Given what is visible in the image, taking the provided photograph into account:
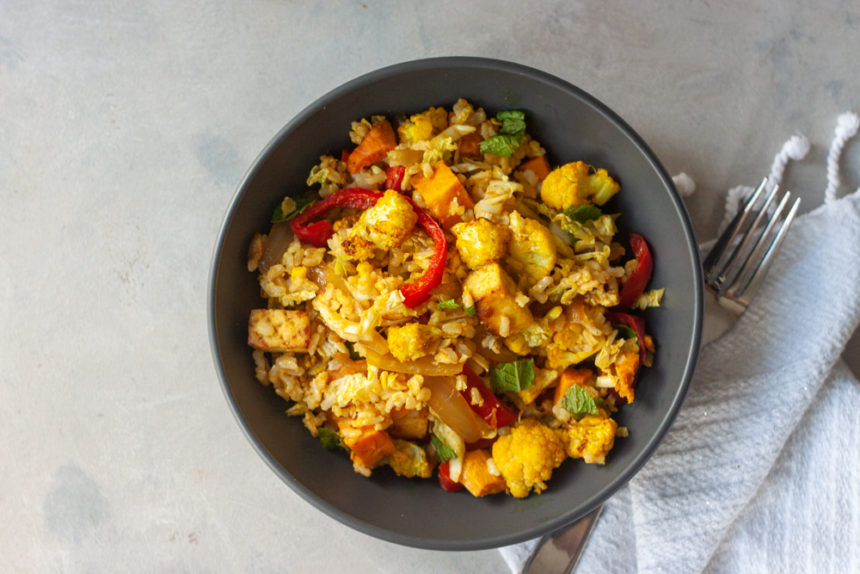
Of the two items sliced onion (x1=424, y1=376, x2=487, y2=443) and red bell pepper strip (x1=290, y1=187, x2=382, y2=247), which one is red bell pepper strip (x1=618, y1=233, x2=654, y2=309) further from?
red bell pepper strip (x1=290, y1=187, x2=382, y2=247)

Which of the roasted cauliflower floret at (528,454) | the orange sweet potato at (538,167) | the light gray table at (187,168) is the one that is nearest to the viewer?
the roasted cauliflower floret at (528,454)

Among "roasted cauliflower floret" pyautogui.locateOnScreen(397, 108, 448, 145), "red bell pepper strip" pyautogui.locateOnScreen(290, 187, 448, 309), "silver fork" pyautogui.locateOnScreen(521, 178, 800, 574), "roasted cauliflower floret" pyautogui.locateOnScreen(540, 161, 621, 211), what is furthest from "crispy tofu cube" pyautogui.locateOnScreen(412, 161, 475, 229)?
"silver fork" pyautogui.locateOnScreen(521, 178, 800, 574)

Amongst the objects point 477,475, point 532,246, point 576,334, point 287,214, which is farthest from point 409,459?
point 287,214

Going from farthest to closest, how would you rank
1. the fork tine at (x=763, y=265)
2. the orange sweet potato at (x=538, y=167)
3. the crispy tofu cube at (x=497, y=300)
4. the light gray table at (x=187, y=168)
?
the light gray table at (x=187, y=168) < the fork tine at (x=763, y=265) < the orange sweet potato at (x=538, y=167) < the crispy tofu cube at (x=497, y=300)

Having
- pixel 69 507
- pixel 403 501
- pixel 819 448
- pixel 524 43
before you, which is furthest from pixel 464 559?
pixel 524 43

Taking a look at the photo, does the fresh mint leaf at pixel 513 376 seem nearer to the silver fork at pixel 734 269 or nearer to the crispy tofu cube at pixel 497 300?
the crispy tofu cube at pixel 497 300

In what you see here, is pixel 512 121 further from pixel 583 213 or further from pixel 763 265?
pixel 763 265

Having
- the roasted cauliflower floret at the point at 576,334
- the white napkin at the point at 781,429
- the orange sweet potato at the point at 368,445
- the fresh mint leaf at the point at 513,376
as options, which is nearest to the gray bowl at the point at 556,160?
the orange sweet potato at the point at 368,445
